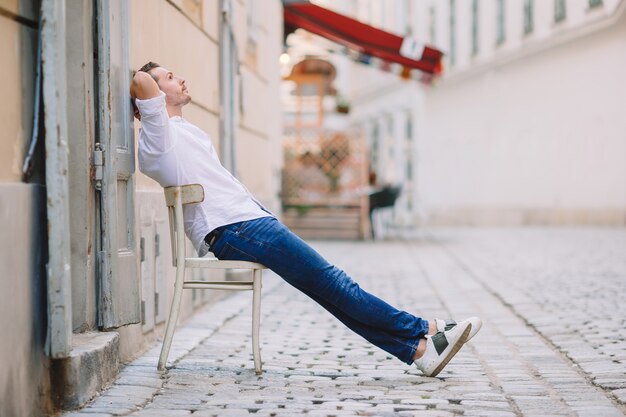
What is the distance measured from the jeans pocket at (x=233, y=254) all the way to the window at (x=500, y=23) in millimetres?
23747

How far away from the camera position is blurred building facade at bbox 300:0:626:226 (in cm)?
2334

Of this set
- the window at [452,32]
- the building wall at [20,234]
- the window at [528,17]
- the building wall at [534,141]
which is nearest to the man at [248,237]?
the building wall at [20,234]

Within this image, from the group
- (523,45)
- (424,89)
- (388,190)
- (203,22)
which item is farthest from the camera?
(424,89)

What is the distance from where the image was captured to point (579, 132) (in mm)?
24375

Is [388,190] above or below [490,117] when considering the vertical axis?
below

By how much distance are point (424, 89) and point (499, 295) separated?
22.8m

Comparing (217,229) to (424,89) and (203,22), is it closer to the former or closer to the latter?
(203,22)

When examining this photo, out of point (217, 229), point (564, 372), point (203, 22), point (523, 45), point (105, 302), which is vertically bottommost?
point (564, 372)

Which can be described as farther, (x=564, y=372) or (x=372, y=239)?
(x=372, y=239)

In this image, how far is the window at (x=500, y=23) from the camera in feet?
93.1

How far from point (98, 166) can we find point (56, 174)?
34.4 inches

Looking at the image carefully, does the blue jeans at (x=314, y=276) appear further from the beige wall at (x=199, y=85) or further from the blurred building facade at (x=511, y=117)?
the blurred building facade at (x=511, y=117)

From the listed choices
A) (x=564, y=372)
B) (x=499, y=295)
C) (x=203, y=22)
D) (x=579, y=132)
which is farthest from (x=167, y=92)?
(x=579, y=132)

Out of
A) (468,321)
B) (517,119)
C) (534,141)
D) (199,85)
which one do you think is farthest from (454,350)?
(517,119)
